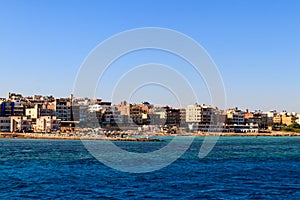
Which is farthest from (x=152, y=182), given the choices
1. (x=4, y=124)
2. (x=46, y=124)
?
(x=46, y=124)

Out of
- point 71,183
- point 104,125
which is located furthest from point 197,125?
point 71,183

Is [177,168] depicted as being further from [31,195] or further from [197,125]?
[197,125]

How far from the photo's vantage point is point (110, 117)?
4626 inches

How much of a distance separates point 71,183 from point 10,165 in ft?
33.3

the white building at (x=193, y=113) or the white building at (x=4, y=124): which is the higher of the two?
the white building at (x=193, y=113)

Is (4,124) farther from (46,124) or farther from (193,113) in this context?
(193,113)

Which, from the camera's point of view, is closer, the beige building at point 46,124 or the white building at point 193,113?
the beige building at point 46,124

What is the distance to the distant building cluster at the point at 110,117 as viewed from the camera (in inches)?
3927

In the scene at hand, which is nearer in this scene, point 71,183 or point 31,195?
point 31,195

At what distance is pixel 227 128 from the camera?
133375 mm

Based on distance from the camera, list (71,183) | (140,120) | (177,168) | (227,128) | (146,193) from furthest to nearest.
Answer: (227,128)
(140,120)
(177,168)
(71,183)
(146,193)

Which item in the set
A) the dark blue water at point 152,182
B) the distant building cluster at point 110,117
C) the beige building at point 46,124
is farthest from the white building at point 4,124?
the dark blue water at point 152,182

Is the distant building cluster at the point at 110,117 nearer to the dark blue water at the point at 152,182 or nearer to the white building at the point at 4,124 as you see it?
the white building at the point at 4,124

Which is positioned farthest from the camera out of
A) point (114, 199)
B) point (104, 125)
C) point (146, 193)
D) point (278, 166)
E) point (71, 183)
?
point (104, 125)
